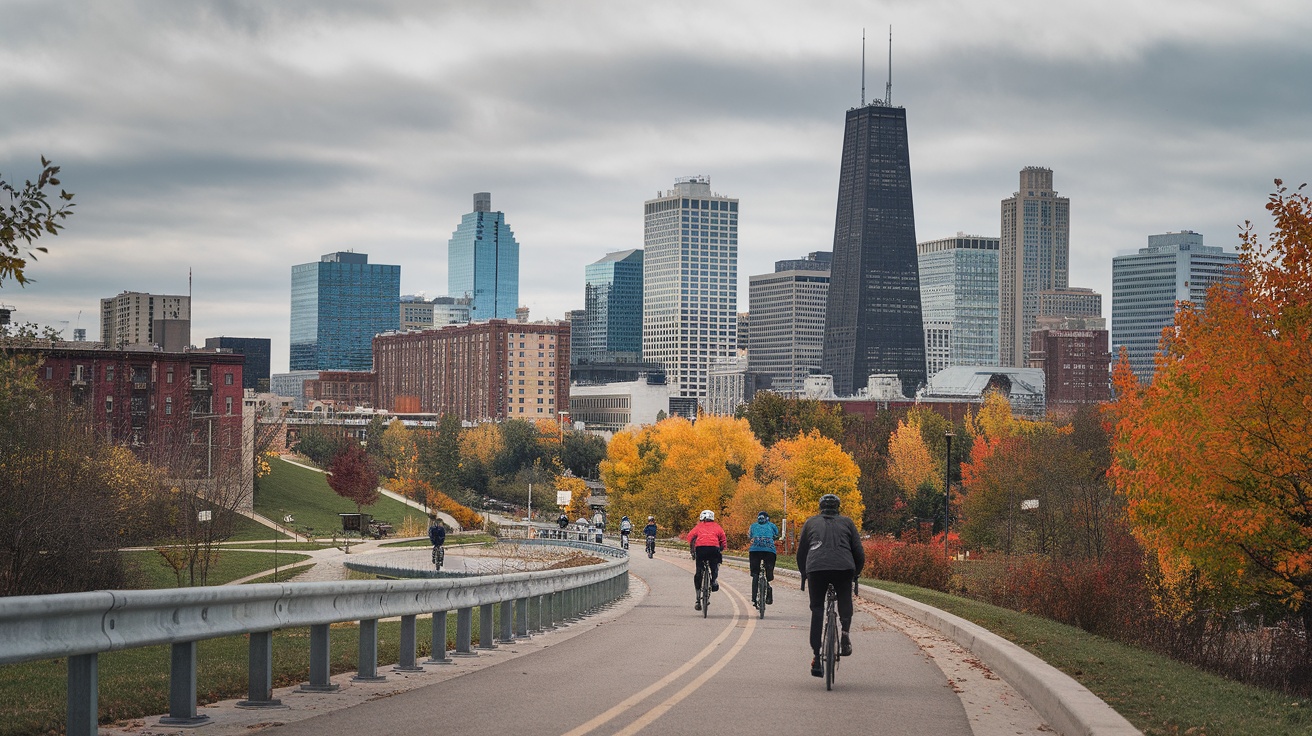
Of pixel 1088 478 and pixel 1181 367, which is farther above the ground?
pixel 1181 367

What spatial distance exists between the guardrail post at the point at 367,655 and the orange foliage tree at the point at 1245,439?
21.1 m

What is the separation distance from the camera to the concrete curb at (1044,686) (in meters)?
9.98

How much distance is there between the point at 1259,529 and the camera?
28.0 meters

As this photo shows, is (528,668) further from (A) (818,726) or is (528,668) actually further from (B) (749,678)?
(A) (818,726)

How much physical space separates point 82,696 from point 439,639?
6062mm

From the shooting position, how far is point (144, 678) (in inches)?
540

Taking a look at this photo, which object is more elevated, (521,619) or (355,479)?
(521,619)

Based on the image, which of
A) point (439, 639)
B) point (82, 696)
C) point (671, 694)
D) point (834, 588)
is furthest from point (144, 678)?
point (834, 588)

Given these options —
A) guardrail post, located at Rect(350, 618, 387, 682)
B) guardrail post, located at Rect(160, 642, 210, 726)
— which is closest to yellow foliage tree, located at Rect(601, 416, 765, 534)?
guardrail post, located at Rect(350, 618, 387, 682)

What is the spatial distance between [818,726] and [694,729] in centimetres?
105

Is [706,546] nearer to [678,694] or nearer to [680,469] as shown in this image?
[678,694]

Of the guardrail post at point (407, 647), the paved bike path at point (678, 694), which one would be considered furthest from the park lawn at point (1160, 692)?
the guardrail post at point (407, 647)

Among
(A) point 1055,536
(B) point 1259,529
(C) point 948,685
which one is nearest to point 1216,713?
(C) point 948,685

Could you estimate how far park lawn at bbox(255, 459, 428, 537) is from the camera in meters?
91.4
